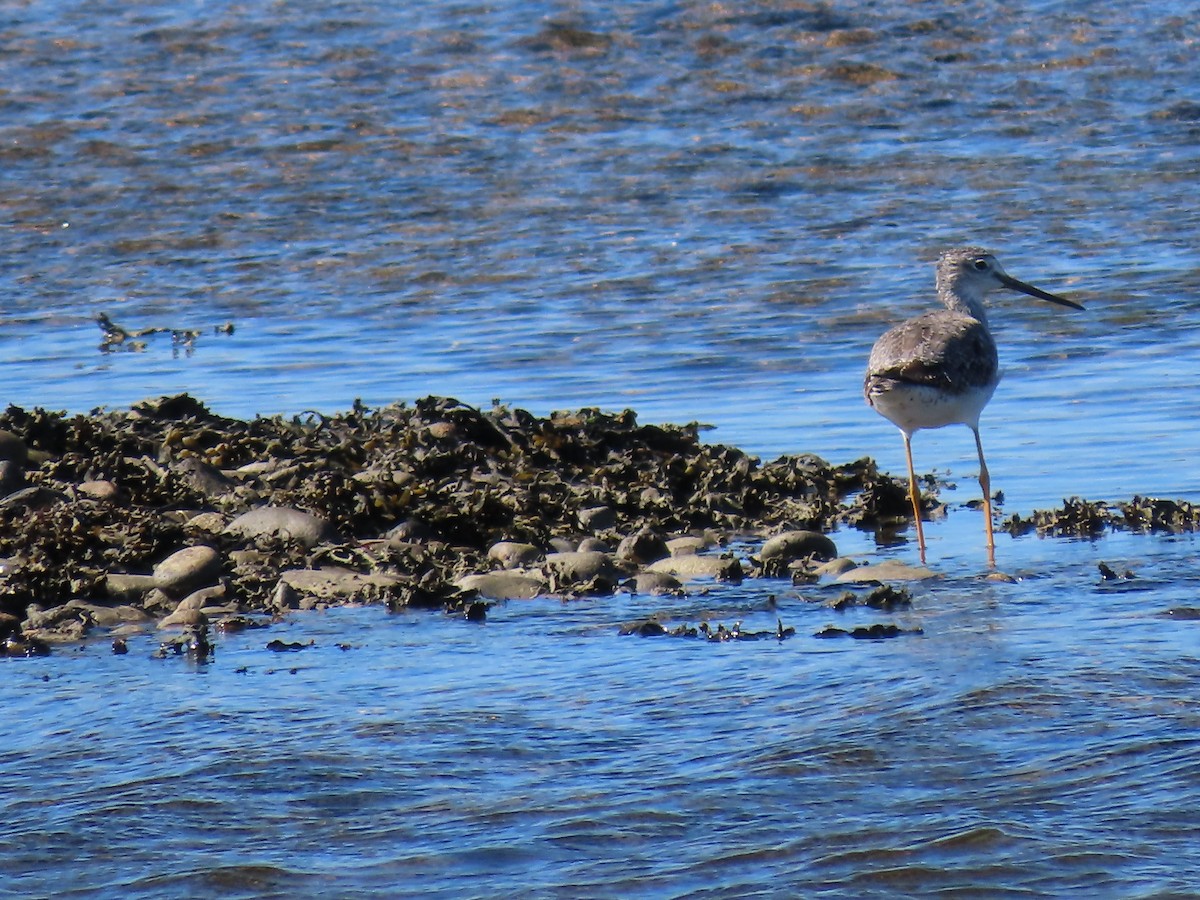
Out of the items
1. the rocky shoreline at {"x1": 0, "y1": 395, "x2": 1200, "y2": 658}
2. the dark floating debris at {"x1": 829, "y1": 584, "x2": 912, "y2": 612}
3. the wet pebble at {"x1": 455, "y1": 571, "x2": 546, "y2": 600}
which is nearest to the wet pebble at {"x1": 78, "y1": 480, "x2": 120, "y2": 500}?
the rocky shoreline at {"x1": 0, "y1": 395, "x2": 1200, "y2": 658}

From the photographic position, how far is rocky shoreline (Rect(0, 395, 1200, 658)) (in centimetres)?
723

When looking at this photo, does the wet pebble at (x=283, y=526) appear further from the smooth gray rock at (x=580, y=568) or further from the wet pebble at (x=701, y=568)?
the wet pebble at (x=701, y=568)

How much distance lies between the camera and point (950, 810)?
16.0 ft

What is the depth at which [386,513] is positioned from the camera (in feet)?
27.1

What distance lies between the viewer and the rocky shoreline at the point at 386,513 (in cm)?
723

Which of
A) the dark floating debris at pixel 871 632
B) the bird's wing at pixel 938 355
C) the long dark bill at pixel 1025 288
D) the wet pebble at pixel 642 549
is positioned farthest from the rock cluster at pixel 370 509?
the long dark bill at pixel 1025 288

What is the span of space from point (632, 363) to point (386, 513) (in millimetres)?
3764

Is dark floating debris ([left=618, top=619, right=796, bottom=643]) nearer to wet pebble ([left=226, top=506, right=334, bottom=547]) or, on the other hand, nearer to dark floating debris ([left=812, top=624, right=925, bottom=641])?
dark floating debris ([left=812, top=624, right=925, bottom=641])

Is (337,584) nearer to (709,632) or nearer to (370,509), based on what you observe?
(370,509)

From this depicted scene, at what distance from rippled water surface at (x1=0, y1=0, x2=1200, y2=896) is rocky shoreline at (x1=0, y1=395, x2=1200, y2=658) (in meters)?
0.27

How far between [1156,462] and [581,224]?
7.14m

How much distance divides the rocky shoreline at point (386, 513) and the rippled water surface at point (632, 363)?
0.89 feet

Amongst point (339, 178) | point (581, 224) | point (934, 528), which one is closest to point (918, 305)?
point (581, 224)

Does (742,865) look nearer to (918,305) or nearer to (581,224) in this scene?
(918,305)
